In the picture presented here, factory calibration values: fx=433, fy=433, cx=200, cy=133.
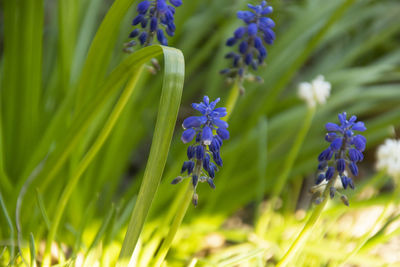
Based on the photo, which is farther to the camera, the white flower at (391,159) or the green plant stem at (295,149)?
the green plant stem at (295,149)

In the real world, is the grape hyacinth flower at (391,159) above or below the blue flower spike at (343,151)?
above

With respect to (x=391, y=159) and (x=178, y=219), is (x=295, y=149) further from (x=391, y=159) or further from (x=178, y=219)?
(x=178, y=219)

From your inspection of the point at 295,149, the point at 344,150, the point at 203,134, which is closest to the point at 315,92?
the point at 295,149

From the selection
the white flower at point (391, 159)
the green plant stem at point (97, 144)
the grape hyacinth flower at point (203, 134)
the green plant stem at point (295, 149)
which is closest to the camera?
the grape hyacinth flower at point (203, 134)

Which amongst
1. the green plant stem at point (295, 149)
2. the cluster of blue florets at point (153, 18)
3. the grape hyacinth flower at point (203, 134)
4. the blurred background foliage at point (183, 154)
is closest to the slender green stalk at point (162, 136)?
the grape hyacinth flower at point (203, 134)

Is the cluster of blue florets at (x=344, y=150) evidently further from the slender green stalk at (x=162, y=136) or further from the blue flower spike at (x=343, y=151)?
the slender green stalk at (x=162, y=136)

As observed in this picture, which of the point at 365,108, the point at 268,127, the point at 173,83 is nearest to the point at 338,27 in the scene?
the point at 365,108

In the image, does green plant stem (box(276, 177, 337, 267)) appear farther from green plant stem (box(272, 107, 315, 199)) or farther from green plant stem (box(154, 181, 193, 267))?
green plant stem (box(272, 107, 315, 199))
